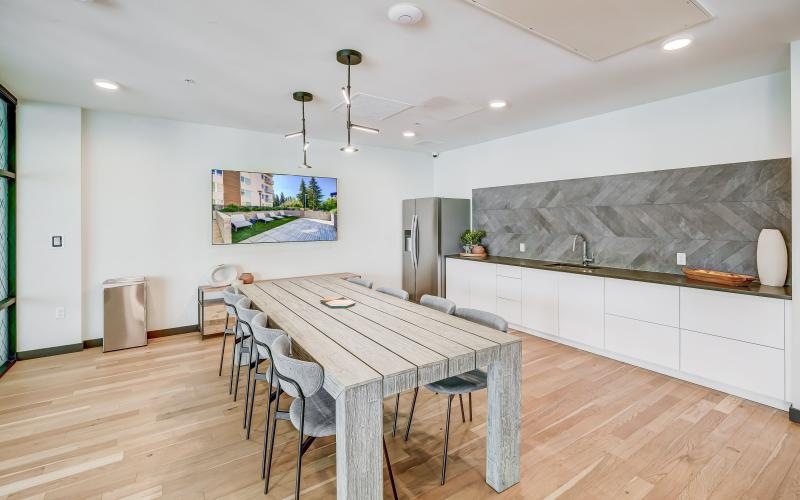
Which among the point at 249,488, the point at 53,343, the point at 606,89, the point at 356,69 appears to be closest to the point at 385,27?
the point at 356,69

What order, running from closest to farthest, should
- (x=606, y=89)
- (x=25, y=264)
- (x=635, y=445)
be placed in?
(x=635, y=445) < (x=606, y=89) < (x=25, y=264)

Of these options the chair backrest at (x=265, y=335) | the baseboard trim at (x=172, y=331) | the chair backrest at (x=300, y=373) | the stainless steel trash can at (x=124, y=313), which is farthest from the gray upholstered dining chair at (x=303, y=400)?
the baseboard trim at (x=172, y=331)

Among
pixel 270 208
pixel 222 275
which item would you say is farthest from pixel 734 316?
pixel 222 275

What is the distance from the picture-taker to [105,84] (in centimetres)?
323

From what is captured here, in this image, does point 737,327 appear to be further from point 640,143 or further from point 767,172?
point 640,143

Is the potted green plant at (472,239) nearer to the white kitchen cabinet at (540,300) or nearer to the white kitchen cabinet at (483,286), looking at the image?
the white kitchen cabinet at (483,286)

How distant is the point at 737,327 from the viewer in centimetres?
283

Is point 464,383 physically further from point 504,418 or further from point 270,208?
point 270,208

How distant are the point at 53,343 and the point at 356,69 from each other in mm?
4171

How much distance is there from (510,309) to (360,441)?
357 cm

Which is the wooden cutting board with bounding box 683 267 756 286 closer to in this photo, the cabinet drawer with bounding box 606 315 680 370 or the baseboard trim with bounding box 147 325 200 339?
the cabinet drawer with bounding box 606 315 680 370

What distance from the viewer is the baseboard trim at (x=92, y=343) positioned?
4.07 metres

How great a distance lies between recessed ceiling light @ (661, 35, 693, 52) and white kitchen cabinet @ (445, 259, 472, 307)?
3222 millimetres

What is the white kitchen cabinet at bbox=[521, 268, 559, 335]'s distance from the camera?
4.15 meters
